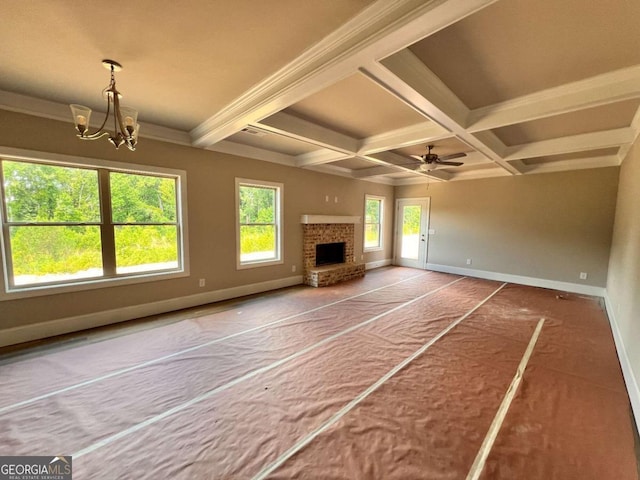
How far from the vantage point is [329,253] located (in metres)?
6.43

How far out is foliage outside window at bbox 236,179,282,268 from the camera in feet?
15.7

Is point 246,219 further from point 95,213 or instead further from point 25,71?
point 25,71

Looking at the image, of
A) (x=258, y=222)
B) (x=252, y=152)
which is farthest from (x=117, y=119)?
(x=258, y=222)

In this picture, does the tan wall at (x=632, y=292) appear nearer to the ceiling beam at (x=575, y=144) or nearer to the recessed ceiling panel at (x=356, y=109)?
the ceiling beam at (x=575, y=144)

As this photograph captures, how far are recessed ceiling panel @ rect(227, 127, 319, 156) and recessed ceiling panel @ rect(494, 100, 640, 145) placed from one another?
298cm

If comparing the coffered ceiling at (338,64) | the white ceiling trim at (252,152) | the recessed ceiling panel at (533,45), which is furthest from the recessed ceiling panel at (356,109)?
the white ceiling trim at (252,152)

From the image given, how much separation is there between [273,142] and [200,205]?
1.57 m

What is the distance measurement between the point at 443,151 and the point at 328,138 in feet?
7.50

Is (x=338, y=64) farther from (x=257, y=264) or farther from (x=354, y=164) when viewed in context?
(x=354, y=164)

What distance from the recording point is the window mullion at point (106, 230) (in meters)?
3.37

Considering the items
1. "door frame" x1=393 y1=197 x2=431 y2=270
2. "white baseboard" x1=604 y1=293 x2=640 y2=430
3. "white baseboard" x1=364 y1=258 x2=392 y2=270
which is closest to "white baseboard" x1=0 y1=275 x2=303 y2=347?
"white baseboard" x1=364 y1=258 x2=392 y2=270

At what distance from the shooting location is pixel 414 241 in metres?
7.71

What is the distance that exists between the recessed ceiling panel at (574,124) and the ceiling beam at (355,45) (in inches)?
108

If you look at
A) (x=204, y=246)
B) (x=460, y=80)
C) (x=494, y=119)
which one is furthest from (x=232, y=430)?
(x=494, y=119)
